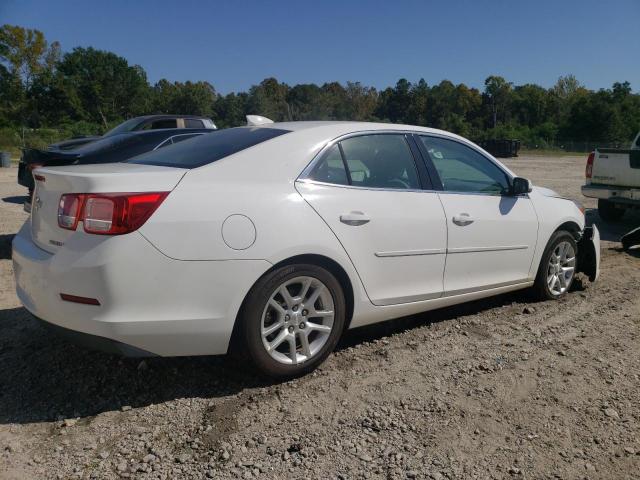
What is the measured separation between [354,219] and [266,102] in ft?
196

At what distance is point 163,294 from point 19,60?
65121 millimetres

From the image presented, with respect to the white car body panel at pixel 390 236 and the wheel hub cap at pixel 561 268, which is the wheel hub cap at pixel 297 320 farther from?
the wheel hub cap at pixel 561 268

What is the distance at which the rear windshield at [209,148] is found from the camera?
11.0 ft

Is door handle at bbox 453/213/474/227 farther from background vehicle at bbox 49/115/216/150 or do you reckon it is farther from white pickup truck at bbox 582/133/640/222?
background vehicle at bbox 49/115/216/150

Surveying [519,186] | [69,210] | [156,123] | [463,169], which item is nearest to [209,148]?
[69,210]

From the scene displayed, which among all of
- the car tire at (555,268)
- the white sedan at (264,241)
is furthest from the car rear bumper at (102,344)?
the car tire at (555,268)

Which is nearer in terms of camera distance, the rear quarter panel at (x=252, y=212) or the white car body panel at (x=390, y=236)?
the rear quarter panel at (x=252, y=212)

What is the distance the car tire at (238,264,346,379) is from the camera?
122 inches

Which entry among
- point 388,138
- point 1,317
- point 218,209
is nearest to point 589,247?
point 388,138

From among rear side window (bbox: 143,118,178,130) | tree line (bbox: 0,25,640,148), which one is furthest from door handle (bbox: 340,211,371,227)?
tree line (bbox: 0,25,640,148)

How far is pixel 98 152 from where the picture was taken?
689cm

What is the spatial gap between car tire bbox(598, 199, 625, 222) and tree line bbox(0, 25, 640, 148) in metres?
33.1

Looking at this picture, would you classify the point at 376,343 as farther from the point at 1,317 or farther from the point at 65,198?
the point at 1,317

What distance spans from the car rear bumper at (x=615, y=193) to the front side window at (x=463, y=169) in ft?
20.0
